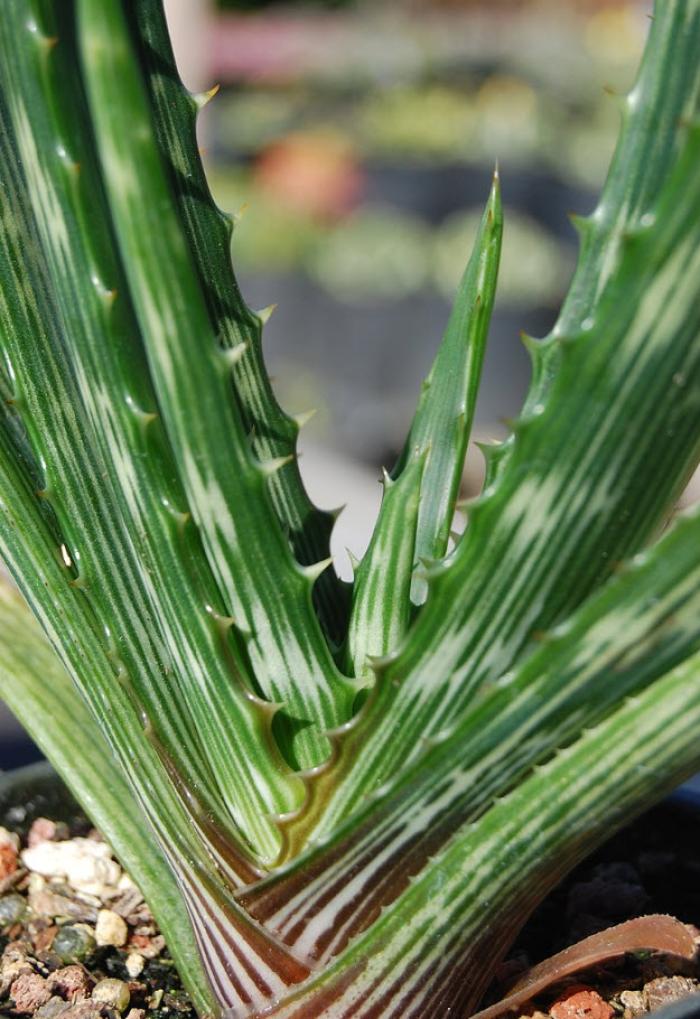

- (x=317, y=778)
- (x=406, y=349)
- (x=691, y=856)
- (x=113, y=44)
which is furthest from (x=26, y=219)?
(x=406, y=349)

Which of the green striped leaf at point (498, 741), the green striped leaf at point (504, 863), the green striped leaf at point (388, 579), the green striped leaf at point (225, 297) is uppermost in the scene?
the green striped leaf at point (225, 297)

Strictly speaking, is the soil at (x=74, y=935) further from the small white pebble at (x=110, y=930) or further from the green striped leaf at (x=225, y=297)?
the green striped leaf at (x=225, y=297)

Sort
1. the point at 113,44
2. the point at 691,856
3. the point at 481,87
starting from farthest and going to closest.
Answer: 1. the point at 481,87
2. the point at 691,856
3. the point at 113,44

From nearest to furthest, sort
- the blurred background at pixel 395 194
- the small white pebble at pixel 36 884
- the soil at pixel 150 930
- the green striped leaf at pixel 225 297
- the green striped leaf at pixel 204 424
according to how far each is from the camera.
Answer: the green striped leaf at pixel 204 424
the green striped leaf at pixel 225 297
the soil at pixel 150 930
the small white pebble at pixel 36 884
the blurred background at pixel 395 194

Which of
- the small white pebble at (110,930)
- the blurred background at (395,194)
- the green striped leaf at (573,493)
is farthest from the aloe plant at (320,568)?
the blurred background at (395,194)

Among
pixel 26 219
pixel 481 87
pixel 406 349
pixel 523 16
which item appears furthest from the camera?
pixel 523 16

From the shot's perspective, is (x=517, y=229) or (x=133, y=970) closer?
(x=133, y=970)

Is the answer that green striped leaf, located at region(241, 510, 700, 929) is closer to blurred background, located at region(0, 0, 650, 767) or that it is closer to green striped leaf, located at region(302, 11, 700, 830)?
green striped leaf, located at region(302, 11, 700, 830)

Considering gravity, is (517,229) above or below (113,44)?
above

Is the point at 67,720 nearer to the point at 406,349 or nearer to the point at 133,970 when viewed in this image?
the point at 133,970
